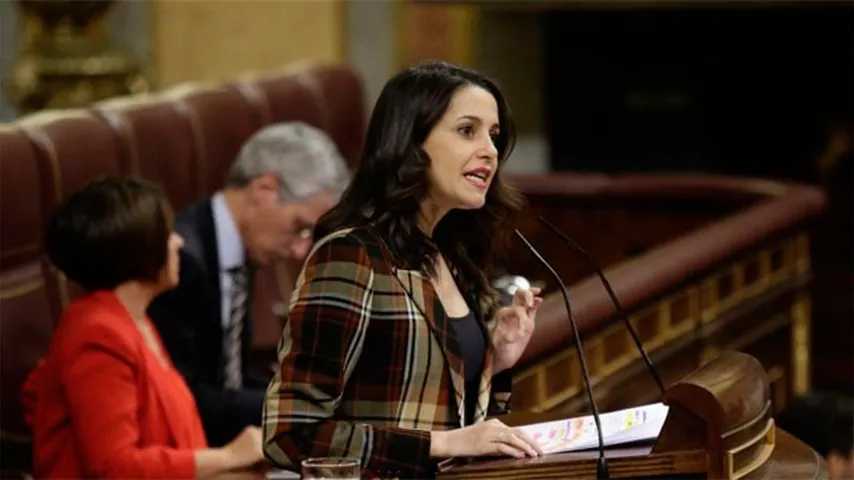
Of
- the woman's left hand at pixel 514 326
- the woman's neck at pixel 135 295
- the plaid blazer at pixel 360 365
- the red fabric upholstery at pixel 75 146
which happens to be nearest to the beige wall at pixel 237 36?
the red fabric upholstery at pixel 75 146

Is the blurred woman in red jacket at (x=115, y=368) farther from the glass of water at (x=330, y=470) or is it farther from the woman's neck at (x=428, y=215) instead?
the glass of water at (x=330, y=470)

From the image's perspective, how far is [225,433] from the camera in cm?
410

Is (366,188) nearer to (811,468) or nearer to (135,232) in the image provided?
(811,468)

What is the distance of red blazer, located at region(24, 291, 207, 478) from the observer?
3.40 meters

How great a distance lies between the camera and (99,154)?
4684 millimetres

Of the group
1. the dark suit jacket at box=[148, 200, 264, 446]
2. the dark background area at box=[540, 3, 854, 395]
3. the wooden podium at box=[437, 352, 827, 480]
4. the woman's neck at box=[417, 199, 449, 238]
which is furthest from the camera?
the dark background area at box=[540, 3, 854, 395]

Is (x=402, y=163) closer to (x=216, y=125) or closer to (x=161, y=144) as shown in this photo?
(x=161, y=144)

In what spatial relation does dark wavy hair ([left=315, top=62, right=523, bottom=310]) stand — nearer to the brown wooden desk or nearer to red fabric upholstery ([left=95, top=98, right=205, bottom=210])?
the brown wooden desk

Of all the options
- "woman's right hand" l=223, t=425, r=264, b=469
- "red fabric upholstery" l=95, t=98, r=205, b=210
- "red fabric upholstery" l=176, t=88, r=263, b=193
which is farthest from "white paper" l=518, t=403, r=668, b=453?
"red fabric upholstery" l=176, t=88, r=263, b=193

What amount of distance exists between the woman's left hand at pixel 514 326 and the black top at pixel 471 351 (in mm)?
28

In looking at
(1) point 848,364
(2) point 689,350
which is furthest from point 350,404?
(1) point 848,364

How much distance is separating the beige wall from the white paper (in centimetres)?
628

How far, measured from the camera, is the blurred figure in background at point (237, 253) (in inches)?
161

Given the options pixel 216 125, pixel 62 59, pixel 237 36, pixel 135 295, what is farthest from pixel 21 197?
pixel 237 36
